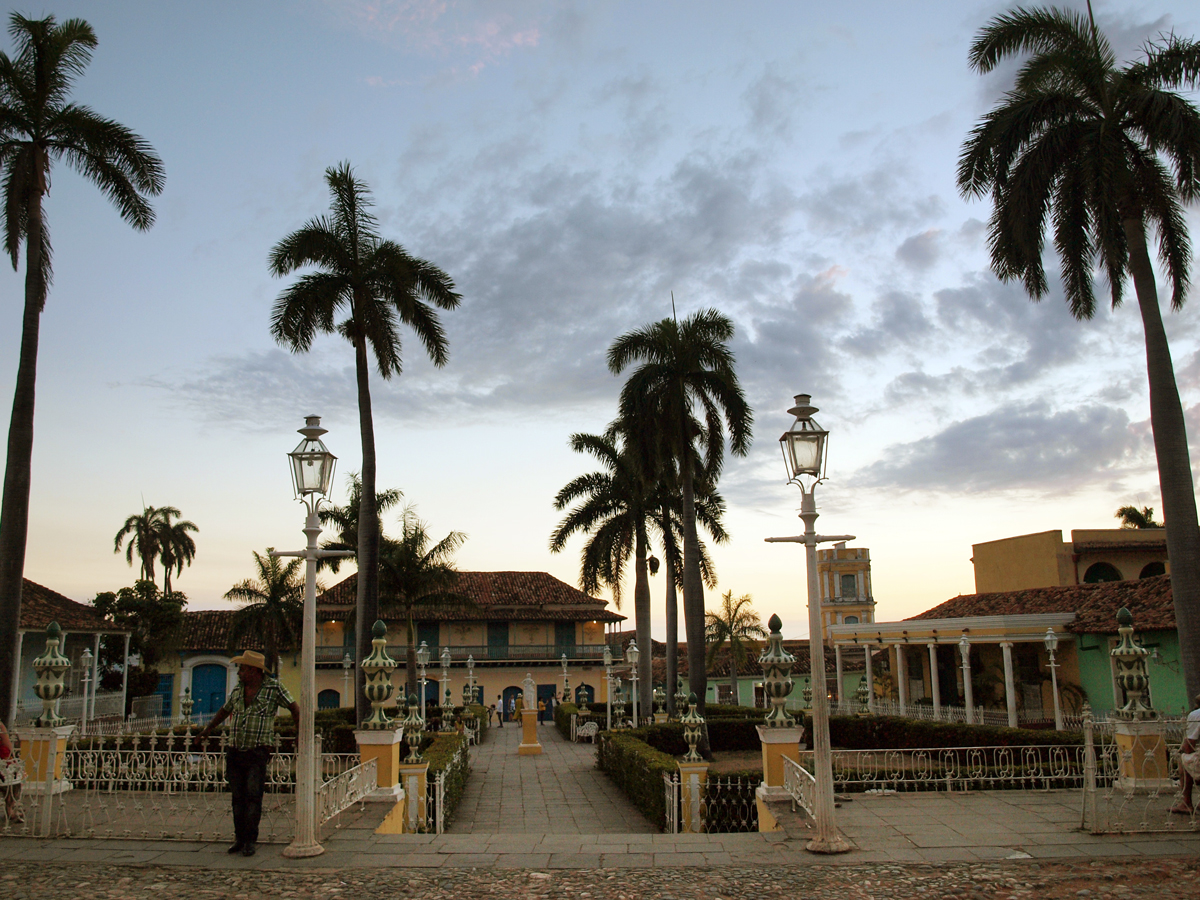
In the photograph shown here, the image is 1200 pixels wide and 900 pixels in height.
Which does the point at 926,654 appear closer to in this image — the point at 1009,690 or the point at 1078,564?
the point at 1078,564

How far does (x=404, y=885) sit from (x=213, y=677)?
35285 millimetres

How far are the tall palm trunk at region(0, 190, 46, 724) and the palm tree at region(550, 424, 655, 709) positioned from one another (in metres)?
17.3

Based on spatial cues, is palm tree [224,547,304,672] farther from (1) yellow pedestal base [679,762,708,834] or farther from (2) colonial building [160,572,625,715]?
(1) yellow pedestal base [679,762,708,834]

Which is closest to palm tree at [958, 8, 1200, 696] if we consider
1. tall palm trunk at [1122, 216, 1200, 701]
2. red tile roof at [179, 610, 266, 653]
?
tall palm trunk at [1122, 216, 1200, 701]

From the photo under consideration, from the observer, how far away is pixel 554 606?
4269 centimetres

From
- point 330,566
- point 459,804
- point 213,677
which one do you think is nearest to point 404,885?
point 459,804

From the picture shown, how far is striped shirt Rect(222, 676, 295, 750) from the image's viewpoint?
7270 mm

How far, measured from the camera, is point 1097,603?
83.2 ft

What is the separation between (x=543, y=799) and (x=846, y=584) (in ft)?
157

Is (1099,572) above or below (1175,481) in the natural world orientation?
below

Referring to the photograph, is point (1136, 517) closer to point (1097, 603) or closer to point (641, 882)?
point (1097, 603)

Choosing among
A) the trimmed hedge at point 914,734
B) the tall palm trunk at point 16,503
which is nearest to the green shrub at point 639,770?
the trimmed hedge at point 914,734

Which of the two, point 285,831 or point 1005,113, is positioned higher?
point 1005,113

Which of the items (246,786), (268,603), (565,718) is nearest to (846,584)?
(565,718)
